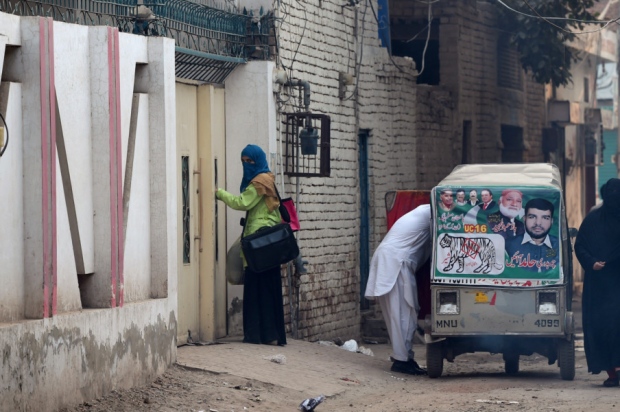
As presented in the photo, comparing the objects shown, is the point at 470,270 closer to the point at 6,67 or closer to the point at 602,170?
the point at 6,67

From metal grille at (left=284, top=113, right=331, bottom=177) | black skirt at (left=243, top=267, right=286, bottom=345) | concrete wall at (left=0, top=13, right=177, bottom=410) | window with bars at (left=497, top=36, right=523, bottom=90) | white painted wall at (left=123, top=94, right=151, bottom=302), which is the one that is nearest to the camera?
concrete wall at (left=0, top=13, right=177, bottom=410)

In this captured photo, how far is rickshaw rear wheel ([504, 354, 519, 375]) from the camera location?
10.8m

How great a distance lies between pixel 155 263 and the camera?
908cm

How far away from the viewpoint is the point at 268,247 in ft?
34.5

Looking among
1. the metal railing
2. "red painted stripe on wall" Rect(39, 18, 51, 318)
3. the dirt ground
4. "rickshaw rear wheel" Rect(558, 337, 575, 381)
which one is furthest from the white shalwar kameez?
"red painted stripe on wall" Rect(39, 18, 51, 318)

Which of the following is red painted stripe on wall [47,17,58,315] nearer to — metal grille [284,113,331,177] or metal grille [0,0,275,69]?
metal grille [0,0,275,69]

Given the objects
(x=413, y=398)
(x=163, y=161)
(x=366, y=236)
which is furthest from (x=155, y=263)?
(x=366, y=236)

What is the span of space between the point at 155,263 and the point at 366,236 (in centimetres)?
648

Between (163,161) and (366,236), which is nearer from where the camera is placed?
(163,161)

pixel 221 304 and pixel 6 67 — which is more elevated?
pixel 6 67

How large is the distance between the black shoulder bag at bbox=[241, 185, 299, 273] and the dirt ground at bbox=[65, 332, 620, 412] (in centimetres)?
73

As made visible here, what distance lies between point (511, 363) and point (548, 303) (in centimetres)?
108

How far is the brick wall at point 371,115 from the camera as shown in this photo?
42.9 feet

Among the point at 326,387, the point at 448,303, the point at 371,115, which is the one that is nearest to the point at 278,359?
the point at 326,387
